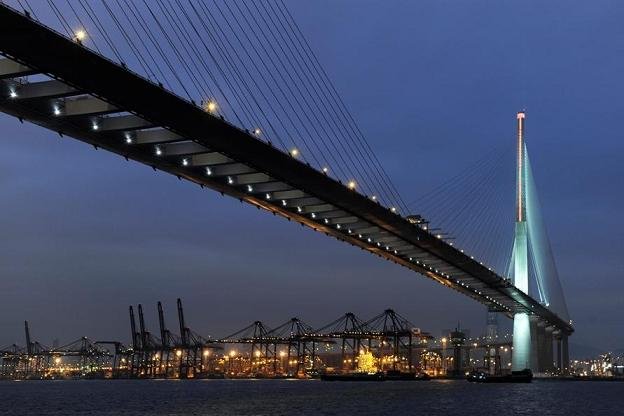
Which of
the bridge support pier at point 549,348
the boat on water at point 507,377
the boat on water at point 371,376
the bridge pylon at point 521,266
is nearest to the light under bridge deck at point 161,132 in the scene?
the bridge pylon at point 521,266

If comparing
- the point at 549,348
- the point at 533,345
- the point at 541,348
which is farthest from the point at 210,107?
the point at 549,348

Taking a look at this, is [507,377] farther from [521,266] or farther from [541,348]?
[521,266]

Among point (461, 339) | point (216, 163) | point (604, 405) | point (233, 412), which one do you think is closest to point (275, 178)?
point (216, 163)

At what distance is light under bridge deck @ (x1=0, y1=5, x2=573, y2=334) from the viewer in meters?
28.2

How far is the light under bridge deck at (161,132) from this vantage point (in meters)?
28.2

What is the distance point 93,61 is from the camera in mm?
28922

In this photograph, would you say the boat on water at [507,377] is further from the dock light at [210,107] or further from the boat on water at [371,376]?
the dock light at [210,107]

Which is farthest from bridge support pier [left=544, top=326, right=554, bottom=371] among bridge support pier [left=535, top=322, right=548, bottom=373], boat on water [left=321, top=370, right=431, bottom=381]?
boat on water [left=321, top=370, right=431, bottom=381]

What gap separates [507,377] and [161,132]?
95.9 m

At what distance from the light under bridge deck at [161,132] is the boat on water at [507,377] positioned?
57035mm

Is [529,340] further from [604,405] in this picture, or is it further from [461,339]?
[461,339]

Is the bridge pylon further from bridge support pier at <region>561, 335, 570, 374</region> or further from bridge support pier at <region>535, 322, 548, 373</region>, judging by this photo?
bridge support pier at <region>561, 335, 570, 374</region>

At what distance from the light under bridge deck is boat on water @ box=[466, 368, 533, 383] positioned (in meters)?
57.0

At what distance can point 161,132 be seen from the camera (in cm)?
3775
